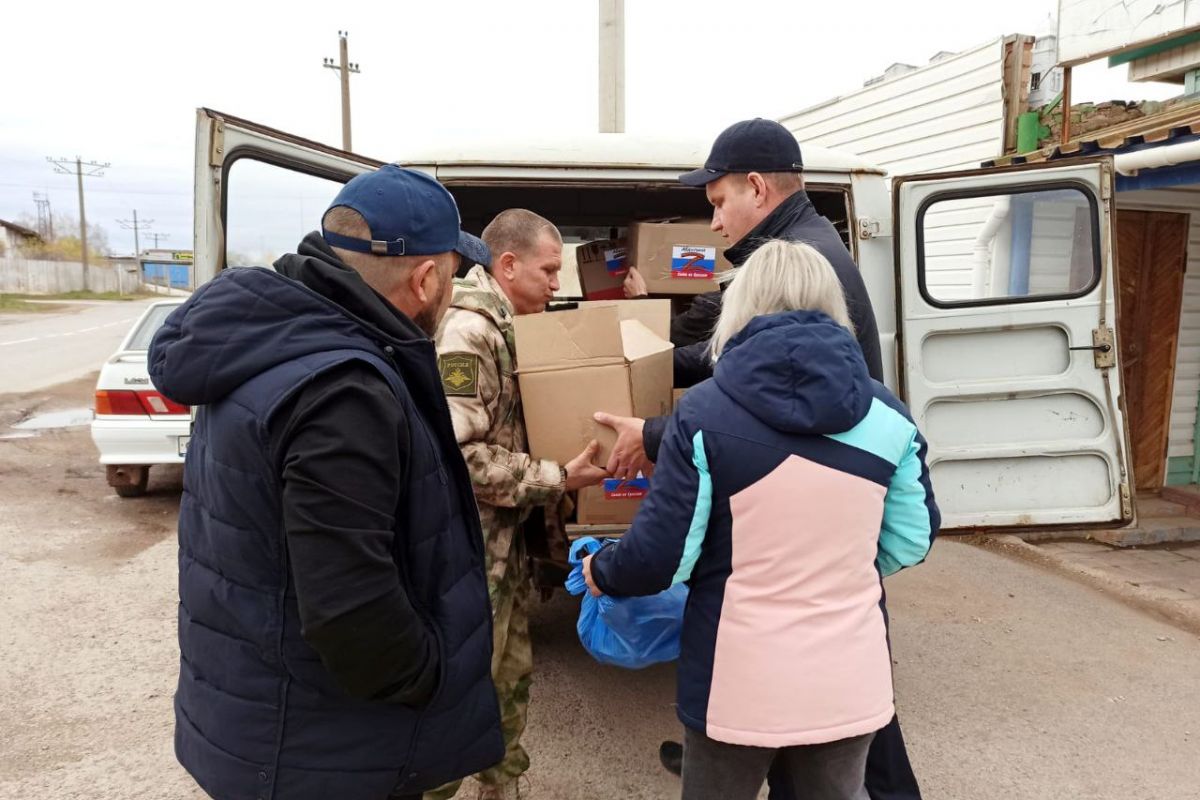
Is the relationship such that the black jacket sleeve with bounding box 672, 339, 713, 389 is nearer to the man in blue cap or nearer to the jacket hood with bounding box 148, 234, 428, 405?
the man in blue cap

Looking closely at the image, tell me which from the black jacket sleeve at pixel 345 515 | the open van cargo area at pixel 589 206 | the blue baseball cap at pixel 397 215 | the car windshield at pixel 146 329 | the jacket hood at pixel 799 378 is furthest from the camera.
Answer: the car windshield at pixel 146 329

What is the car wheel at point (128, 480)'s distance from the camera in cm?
642

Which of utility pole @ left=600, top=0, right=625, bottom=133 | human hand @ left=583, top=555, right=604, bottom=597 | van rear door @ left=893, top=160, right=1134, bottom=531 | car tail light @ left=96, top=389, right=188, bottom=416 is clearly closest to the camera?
human hand @ left=583, top=555, right=604, bottom=597

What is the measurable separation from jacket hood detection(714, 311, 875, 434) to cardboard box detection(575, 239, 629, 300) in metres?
2.36

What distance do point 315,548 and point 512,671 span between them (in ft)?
4.96

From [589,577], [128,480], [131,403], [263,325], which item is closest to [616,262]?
[589,577]

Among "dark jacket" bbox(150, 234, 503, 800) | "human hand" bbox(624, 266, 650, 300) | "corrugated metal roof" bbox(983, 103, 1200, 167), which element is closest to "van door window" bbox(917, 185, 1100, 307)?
"corrugated metal roof" bbox(983, 103, 1200, 167)

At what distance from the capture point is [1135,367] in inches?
282

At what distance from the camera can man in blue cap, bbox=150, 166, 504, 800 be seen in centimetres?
125

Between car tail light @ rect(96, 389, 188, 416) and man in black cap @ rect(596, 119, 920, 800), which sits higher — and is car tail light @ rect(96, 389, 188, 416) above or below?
below

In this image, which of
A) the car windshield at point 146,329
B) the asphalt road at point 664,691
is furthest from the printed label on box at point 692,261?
the car windshield at point 146,329

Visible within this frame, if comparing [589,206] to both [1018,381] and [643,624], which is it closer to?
[1018,381]

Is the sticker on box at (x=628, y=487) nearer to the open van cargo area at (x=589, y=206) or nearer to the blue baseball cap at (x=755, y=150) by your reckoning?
the blue baseball cap at (x=755, y=150)

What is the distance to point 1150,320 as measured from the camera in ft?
23.2
